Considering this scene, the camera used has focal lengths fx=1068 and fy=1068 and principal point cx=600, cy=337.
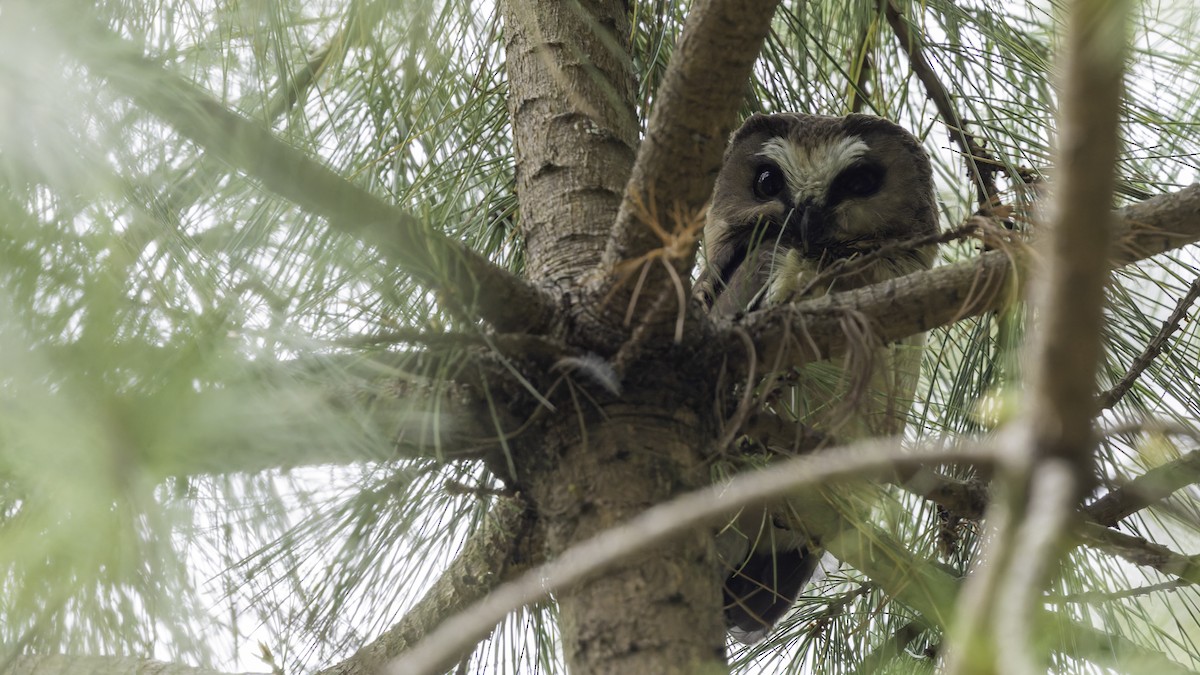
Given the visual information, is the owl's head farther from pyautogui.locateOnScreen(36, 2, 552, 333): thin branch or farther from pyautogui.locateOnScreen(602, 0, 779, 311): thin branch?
pyautogui.locateOnScreen(36, 2, 552, 333): thin branch

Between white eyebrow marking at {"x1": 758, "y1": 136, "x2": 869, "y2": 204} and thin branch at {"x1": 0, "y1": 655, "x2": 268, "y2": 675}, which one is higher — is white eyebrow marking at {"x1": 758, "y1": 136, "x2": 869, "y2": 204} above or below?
above

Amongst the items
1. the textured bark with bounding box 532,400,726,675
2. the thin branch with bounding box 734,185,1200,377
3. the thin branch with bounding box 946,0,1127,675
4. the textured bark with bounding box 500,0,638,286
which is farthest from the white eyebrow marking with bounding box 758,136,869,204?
the thin branch with bounding box 946,0,1127,675

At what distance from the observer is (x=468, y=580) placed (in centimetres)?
183

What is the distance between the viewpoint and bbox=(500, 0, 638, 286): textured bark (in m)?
1.94

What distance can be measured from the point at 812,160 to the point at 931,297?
154 centimetres

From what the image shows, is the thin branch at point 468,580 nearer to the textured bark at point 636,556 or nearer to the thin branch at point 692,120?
the textured bark at point 636,556

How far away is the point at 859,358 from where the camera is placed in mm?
1537

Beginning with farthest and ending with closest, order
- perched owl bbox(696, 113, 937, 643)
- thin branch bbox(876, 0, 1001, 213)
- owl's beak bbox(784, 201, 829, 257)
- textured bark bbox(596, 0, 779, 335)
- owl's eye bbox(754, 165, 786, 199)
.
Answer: owl's eye bbox(754, 165, 786, 199) < owl's beak bbox(784, 201, 829, 257) < perched owl bbox(696, 113, 937, 643) < thin branch bbox(876, 0, 1001, 213) < textured bark bbox(596, 0, 779, 335)

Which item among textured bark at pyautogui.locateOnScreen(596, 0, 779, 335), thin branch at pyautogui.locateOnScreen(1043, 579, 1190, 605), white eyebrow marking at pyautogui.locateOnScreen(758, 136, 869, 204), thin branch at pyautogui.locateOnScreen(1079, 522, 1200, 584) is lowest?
thin branch at pyautogui.locateOnScreen(1043, 579, 1190, 605)

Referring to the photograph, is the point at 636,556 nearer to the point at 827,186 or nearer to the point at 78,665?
the point at 78,665

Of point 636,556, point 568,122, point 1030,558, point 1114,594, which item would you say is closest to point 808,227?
point 568,122

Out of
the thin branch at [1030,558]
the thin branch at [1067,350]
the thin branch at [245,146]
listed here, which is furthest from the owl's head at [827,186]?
the thin branch at [1030,558]

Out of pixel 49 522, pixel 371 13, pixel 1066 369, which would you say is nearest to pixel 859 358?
pixel 1066 369

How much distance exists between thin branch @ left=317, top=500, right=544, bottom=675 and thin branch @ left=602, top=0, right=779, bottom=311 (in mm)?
479
